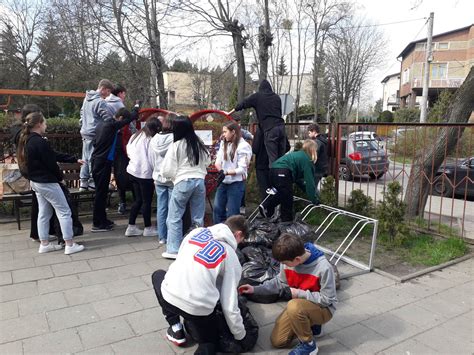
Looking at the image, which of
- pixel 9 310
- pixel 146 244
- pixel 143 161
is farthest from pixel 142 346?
pixel 143 161

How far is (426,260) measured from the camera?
15.6ft

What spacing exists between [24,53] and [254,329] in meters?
28.9

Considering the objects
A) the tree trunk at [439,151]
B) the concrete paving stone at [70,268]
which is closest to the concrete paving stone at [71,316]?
the concrete paving stone at [70,268]

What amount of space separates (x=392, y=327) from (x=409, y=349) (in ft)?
1.03

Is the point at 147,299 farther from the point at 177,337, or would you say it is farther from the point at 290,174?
the point at 290,174

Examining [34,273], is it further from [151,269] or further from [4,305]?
[151,269]

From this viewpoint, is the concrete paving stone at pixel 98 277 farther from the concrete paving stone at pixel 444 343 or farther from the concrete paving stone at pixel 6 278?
the concrete paving stone at pixel 444 343

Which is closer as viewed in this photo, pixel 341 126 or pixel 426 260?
pixel 426 260

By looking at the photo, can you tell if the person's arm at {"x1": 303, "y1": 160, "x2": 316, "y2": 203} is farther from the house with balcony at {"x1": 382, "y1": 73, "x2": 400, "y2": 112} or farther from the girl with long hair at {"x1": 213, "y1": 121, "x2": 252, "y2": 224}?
the house with balcony at {"x1": 382, "y1": 73, "x2": 400, "y2": 112}

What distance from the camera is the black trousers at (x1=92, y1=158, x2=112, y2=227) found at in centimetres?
551

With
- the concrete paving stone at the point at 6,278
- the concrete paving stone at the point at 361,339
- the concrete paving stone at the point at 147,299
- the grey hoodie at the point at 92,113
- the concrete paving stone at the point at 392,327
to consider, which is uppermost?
the grey hoodie at the point at 92,113

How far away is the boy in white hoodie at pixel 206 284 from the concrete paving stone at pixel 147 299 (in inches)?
33.3

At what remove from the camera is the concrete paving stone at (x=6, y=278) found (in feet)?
12.9

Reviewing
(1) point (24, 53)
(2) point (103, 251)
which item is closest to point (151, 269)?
(2) point (103, 251)
